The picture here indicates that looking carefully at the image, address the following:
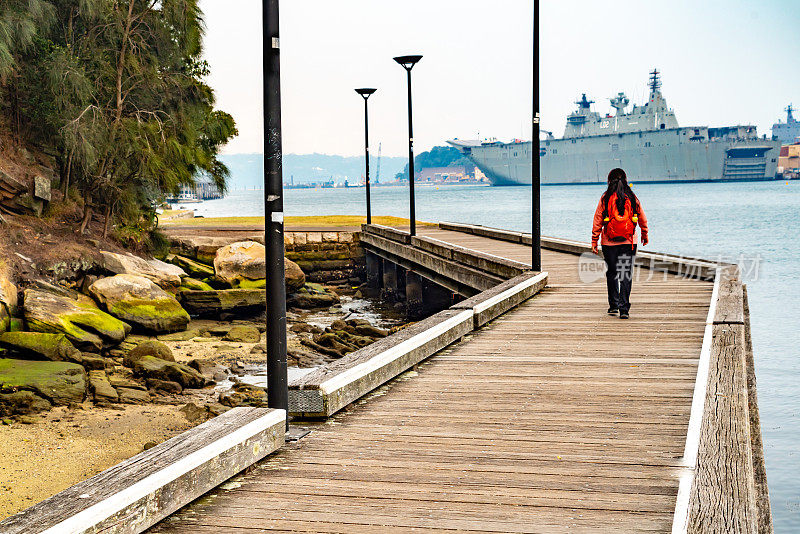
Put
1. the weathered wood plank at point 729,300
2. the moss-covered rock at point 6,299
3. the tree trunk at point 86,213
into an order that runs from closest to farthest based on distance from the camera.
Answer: the weathered wood plank at point 729,300
the moss-covered rock at point 6,299
the tree trunk at point 86,213

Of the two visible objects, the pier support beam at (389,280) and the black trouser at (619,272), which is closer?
the black trouser at (619,272)

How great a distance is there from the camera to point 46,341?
1515cm

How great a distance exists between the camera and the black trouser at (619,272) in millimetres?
9711

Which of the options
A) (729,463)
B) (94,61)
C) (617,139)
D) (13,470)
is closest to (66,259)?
(94,61)

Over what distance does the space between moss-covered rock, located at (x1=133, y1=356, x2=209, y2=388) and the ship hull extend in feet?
433

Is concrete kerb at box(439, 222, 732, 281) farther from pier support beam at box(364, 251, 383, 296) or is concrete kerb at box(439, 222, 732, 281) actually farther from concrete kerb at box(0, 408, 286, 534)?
pier support beam at box(364, 251, 383, 296)

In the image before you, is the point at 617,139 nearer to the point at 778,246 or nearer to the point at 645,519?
the point at 778,246

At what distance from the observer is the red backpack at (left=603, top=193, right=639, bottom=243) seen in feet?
31.4

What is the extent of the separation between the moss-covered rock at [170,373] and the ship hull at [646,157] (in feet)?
433

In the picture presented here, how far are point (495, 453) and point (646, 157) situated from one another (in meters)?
144

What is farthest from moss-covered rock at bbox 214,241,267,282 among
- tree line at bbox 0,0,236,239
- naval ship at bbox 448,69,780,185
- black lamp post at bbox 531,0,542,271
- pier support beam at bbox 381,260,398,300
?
naval ship at bbox 448,69,780,185

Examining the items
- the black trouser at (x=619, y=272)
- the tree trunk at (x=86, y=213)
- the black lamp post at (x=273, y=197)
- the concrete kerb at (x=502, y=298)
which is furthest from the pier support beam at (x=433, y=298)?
the black lamp post at (x=273, y=197)

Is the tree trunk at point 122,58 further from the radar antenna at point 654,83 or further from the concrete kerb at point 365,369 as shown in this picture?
the radar antenna at point 654,83

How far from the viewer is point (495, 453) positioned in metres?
4.95
